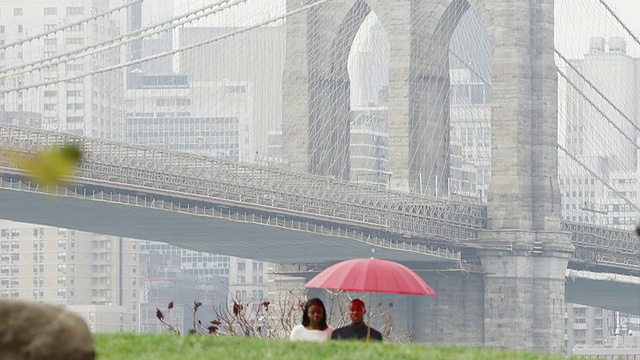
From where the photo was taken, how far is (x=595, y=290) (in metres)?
99.4

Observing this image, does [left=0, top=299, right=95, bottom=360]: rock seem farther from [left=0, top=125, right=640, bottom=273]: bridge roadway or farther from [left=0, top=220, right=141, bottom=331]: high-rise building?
[left=0, top=220, right=141, bottom=331]: high-rise building

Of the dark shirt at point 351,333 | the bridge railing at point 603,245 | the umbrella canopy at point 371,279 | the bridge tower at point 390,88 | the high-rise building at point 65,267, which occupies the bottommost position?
the high-rise building at point 65,267

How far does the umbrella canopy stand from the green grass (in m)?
4.42

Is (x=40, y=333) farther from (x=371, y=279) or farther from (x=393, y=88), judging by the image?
(x=393, y=88)

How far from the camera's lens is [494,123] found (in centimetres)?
8088

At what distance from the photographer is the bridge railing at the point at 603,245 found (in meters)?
83.1

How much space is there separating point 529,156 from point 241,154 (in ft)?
305

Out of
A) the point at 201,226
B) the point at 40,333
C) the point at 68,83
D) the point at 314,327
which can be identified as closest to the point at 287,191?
the point at 201,226

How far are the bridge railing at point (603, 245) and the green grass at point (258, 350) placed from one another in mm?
A: 65684

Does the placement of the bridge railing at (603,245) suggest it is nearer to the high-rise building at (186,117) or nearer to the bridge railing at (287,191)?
the bridge railing at (287,191)

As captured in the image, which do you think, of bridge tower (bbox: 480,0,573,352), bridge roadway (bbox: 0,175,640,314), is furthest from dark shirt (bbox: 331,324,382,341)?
bridge tower (bbox: 480,0,573,352)

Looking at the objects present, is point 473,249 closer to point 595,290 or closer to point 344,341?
point 595,290

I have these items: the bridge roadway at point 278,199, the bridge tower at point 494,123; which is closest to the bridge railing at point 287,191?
the bridge roadway at point 278,199

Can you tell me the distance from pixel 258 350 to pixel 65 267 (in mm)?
157403
